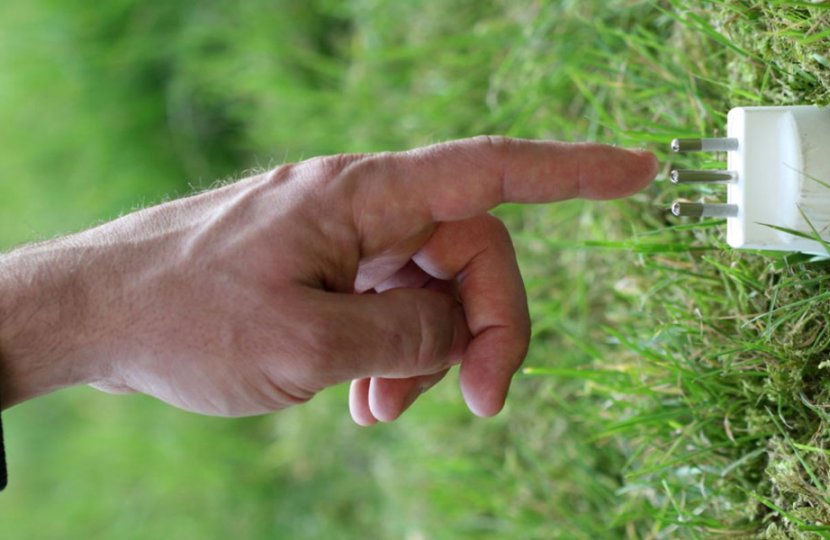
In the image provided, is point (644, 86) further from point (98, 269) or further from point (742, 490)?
point (98, 269)

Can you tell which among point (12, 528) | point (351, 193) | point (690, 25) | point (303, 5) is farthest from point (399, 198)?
point (12, 528)

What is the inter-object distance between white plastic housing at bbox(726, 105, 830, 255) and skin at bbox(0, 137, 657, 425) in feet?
0.33

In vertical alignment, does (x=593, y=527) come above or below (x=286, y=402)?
below

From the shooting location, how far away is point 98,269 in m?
0.96

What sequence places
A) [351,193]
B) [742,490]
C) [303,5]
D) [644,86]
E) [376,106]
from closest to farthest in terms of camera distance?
[351,193] → [742,490] → [644,86] → [376,106] → [303,5]

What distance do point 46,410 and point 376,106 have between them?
103 inches

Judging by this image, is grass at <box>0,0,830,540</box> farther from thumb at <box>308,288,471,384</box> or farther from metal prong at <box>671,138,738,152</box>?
thumb at <box>308,288,471,384</box>

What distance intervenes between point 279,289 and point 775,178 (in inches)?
20.0

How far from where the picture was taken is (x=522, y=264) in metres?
1.84

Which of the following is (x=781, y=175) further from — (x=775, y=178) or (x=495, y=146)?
(x=495, y=146)

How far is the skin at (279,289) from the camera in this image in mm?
910

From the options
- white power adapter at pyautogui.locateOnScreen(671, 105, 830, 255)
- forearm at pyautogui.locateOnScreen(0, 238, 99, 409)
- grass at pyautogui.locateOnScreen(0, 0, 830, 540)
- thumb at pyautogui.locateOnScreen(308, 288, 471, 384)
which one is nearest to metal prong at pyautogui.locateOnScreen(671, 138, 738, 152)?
white power adapter at pyautogui.locateOnScreen(671, 105, 830, 255)

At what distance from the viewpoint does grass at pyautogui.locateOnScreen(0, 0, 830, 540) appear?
3.51 feet

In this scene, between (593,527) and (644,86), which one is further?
(593,527)
